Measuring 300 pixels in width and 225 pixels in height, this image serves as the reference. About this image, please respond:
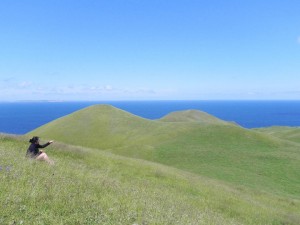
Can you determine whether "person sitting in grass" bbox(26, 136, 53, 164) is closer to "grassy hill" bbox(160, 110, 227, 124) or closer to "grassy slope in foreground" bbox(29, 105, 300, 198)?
"grassy slope in foreground" bbox(29, 105, 300, 198)

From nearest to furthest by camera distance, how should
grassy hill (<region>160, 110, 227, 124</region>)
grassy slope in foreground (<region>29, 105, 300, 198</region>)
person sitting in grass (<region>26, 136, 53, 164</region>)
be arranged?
person sitting in grass (<region>26, 136, 53, 164</region>) < grassy slope in foreground (<region>29, 105, 300, 198</region>) < grassy hill (<region>160, 110, 227, 124</region>)

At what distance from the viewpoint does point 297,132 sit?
105000 millimetres

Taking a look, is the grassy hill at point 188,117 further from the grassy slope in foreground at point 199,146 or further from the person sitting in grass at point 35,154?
the person sitting in grass at point 35,154

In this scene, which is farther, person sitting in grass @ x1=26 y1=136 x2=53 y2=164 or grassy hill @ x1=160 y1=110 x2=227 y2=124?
grassy hill @ x1=160 y1=110 x2=227 y2=124

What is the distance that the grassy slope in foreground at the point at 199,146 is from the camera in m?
47.3

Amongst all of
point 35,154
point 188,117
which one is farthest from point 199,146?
point 188,117

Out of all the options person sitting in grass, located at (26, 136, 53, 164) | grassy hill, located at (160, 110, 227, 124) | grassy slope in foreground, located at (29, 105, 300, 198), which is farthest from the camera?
grassy hill, located at (160, 110, 227, 124)

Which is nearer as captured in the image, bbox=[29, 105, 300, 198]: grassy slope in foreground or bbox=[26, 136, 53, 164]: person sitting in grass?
bbox=[26, 136, 53, 164]: person sitting in grass

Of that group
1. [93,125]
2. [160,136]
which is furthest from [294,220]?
[93,125]

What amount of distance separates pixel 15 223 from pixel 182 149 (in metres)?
54.8

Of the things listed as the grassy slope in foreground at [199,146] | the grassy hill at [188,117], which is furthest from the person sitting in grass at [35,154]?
the grassy hill at [188,117]

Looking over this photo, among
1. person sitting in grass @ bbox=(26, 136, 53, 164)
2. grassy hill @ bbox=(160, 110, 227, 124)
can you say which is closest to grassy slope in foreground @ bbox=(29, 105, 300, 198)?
person sitting in grass @ bbox=(26, 136, 53, 164)

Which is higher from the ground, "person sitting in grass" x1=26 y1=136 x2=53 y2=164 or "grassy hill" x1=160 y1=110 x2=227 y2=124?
"person sitting in grass" x1=26 y1=136 x2=53 y2=164

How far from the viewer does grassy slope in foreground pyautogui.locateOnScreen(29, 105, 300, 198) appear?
47281 mm
